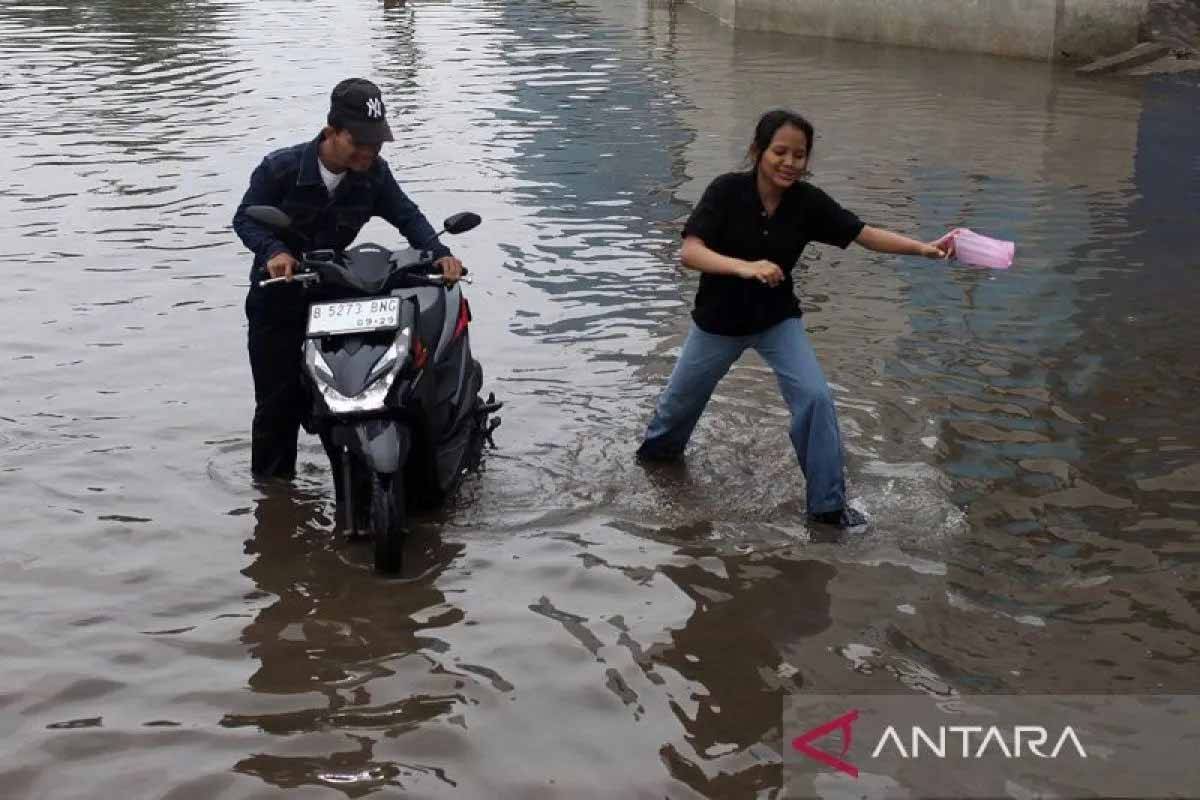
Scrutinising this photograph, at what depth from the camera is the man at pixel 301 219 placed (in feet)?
20.2

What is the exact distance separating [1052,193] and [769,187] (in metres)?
7.55

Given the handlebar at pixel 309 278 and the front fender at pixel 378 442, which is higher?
the handlebar at pixel 309 278

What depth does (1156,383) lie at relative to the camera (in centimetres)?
812

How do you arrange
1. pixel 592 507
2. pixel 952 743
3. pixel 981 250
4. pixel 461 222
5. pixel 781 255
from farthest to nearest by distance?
pixel 592 507 → pixel 781 255 → pixel 461 222 → pixel 981 250 → pixel 952 743

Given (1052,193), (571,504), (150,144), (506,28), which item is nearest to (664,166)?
(1052,193)

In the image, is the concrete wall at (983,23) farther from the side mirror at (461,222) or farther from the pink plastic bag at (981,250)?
the side mirror at (461,222)

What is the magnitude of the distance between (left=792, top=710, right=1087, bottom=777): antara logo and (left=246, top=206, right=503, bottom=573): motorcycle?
2017 millimetres

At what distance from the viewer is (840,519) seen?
20.6 ft

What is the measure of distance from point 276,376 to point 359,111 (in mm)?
1299

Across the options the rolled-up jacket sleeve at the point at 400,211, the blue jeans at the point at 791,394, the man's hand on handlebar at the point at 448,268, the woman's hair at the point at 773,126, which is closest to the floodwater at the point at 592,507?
the blue jeans at the point at 791,394

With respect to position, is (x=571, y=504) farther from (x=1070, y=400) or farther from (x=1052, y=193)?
(x=1052, y=193)

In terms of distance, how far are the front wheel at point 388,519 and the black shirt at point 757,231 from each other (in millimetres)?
1571

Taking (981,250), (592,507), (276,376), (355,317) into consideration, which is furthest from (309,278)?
(981,250)

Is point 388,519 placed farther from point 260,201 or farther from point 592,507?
point 260,201
